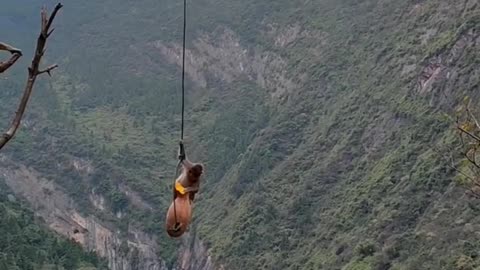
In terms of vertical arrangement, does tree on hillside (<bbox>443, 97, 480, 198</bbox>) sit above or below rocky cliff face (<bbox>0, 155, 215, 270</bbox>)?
above

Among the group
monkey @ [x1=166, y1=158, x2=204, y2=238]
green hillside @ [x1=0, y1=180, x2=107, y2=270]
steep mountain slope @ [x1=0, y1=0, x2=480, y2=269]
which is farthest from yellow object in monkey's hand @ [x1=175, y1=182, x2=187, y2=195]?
green hillside @ [x1=0, y1=180, x2=107, y2=270]

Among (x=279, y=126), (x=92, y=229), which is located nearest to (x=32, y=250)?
(x=92, y=229)

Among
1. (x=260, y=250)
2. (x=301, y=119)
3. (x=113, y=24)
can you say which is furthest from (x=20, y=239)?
(x=113, y=24)

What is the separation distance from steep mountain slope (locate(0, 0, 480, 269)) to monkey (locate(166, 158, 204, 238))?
54.7 ft

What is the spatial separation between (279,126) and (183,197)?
4105 centimetres

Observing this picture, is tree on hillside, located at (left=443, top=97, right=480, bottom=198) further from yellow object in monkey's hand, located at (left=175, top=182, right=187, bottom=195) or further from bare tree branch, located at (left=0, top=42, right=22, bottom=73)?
bare tree branch, located at (left=0, top=42, right=22, bottom=73)

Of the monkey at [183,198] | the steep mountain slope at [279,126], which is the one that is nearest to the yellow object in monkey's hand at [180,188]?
the monkey at [183,198]

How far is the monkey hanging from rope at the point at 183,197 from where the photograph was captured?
3176mm

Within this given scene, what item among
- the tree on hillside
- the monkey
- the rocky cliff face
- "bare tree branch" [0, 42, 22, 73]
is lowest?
the rocky cliff face

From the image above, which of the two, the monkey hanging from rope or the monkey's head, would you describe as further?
the monkey's head

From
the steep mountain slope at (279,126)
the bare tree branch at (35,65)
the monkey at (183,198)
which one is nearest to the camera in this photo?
the bare tree branch at (35,65)

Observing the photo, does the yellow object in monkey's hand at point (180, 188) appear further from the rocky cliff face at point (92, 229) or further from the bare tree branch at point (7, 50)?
the rocky cliff face at point (92, 229)

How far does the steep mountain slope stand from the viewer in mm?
27031

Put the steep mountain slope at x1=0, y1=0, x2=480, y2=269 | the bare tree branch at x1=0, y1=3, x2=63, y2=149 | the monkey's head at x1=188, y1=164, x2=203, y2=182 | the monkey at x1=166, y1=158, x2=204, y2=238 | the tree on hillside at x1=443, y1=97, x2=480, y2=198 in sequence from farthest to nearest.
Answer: the steep mountain slope at x1=0, y1=0, x2=480, y2=269 < the tree on hillside at x1=443, y1=97, x2=480, y2=198 < the monkey's head at x1=188, y1=164, x2=203, y2=182 < the monkey at x1=166, y1=158, x2=204, y2=238 < the bare tree branch at x1=0, y1=3, x2=63, y2=149
